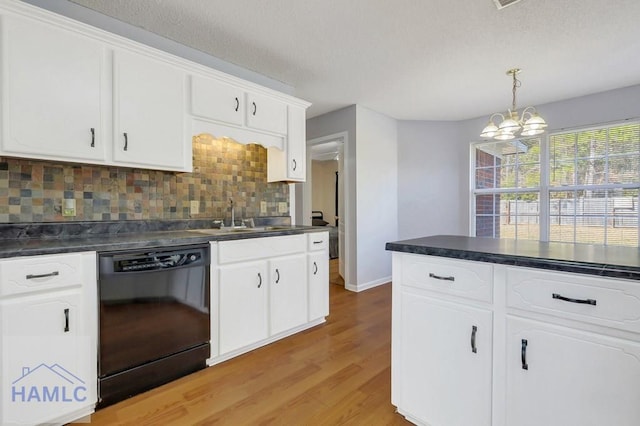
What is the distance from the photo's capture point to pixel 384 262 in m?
4.58

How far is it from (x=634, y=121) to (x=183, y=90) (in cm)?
478

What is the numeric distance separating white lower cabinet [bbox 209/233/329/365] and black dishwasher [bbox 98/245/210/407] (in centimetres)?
10

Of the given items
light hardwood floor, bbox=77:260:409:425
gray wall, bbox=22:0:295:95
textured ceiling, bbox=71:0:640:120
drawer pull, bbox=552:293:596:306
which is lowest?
light hardwood floor, bbox=77:260:409:425

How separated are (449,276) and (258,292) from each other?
1.52m

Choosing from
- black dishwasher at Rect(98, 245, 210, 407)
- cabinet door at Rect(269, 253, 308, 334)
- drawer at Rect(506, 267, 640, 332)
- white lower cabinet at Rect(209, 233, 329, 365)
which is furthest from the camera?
cabinet door at Rect(269, 253, 308, 334)

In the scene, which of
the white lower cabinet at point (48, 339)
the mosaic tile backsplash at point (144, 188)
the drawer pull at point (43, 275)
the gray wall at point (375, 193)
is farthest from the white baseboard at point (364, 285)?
the drawer pull at point (43, 275)

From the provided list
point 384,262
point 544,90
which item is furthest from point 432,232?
point 544,90

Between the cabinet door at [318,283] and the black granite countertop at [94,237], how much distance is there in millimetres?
453

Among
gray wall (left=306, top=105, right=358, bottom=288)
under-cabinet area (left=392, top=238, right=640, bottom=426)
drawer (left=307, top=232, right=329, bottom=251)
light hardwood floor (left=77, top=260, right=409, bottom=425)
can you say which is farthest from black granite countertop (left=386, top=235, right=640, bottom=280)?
gray wall (left=306, top=105, right=358, bottom=288)

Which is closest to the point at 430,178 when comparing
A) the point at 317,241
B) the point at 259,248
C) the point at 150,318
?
the point at 317,241

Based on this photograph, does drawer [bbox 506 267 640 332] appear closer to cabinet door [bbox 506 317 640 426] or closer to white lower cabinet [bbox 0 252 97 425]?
cabinet door [bbox 506 317 640 426]

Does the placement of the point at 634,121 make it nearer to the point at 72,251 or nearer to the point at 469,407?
the point at 469,407

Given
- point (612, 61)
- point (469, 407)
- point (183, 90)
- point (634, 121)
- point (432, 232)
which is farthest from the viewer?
point (432, 232)

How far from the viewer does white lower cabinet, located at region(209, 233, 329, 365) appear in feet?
7.27
